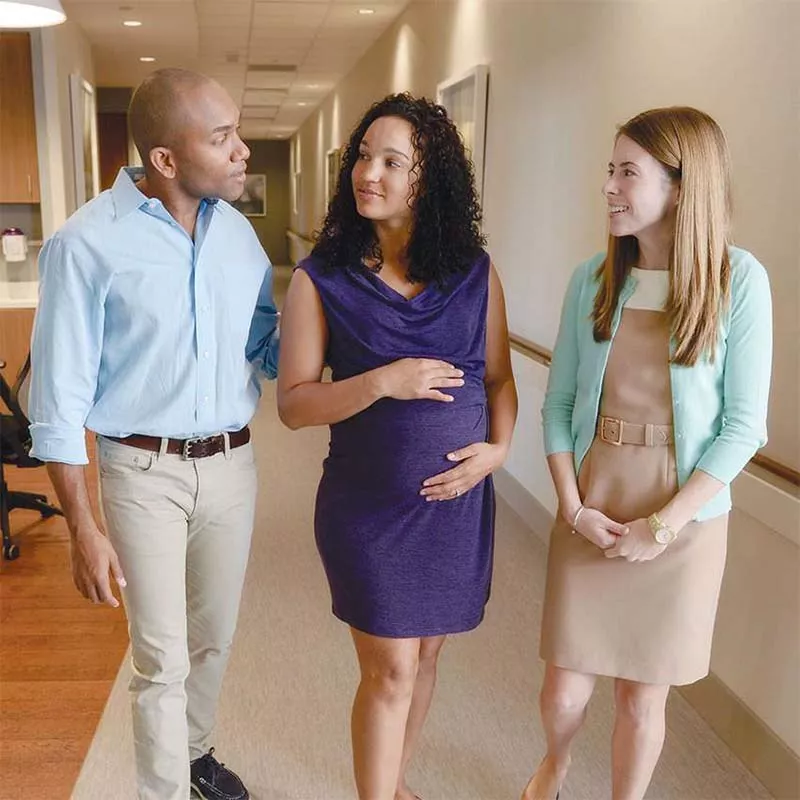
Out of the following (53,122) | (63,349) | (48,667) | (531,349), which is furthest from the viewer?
(53,122)

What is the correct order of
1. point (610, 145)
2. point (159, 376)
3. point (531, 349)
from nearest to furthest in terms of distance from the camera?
point (159, 376) → point (610, 145) → point (531, 349)

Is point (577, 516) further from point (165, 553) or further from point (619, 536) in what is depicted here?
point (165, 553)

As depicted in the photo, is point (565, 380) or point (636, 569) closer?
point (636, 569)

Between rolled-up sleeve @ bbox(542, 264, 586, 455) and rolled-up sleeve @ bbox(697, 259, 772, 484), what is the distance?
0.34 meters

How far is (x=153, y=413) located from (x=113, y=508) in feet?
0.73

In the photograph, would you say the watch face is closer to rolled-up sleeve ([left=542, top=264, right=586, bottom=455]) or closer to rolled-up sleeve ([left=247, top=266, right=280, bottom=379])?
rolled-up sleeve ([left=542, top=264, right=586, bottom=455])

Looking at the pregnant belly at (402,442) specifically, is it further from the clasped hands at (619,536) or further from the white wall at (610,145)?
the white wall at (610,145)

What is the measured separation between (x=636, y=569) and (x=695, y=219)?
74 centimetres

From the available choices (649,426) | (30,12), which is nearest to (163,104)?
(649,426)

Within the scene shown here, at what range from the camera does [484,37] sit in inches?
201

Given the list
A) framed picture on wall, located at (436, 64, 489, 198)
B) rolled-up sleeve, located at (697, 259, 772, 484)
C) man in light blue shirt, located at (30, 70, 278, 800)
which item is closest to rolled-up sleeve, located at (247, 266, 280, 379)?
man in light blue shirt, located at (30, 70, 278, 800)

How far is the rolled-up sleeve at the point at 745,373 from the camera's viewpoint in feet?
5.54

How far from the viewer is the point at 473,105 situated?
5.28 m

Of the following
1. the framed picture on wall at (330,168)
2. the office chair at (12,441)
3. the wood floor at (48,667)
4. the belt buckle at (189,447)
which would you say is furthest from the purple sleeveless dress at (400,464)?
the framed picture on wall at (330,168)
